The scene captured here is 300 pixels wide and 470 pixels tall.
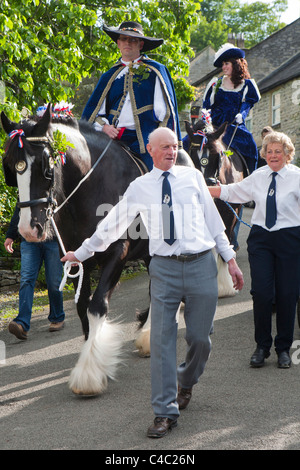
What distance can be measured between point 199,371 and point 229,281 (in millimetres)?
4379

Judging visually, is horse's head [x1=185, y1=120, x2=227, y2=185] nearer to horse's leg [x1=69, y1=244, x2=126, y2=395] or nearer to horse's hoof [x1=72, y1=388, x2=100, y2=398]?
horse's leg [x1=69, y1=244, x2=126, y2=395]

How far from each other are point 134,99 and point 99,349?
253cm

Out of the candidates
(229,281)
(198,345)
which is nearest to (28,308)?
(229,281)

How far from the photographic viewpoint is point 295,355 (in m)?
5.88

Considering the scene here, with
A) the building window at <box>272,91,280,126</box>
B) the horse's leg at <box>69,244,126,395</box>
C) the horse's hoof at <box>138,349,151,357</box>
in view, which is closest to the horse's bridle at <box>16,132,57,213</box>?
the horse's leg at <box>69,244,126,395</box>

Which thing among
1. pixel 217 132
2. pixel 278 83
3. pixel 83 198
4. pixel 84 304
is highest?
pixel 278 83

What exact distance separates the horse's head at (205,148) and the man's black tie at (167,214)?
377 centimetres

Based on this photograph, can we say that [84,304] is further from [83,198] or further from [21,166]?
[21,166]

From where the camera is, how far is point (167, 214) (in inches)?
170

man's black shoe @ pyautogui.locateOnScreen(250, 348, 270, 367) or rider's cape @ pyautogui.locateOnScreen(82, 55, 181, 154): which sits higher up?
rider's cape @ pyautogui.locateOnScreen(82, 55, 181, 154)

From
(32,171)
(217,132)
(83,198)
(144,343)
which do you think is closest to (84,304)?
(144,343)

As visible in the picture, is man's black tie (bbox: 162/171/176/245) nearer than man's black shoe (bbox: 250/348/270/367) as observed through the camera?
Yes

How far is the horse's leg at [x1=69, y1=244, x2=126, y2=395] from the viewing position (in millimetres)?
5004

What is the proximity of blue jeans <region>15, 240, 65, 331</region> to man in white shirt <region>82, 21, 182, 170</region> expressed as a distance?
75.8 inches
